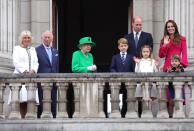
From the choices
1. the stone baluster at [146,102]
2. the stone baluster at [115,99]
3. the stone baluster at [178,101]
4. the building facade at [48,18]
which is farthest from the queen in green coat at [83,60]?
the building facade at [48,18]

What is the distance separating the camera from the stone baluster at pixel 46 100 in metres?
17.5

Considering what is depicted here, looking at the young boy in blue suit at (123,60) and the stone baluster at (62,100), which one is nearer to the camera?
the stone baluster at (62,100)

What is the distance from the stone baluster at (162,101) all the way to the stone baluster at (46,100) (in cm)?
209

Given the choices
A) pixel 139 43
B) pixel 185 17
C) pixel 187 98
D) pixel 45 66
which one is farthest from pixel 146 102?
pixel 185 17

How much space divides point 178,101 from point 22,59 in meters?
3.10

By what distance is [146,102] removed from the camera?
17406 mm

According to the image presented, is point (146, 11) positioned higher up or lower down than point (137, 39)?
higher up

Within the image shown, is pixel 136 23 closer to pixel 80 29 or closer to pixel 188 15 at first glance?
pixel 188 15

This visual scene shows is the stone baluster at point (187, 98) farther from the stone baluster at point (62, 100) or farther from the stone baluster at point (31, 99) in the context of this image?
A: the stone baluster at point (31, 99)

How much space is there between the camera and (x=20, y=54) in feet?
57.8

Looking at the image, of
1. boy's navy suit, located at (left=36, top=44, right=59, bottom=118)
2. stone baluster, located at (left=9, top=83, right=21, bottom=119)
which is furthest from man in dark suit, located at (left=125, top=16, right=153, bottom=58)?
→ stone baluster, located at (left=9, top=83, right=21, bottom=119)

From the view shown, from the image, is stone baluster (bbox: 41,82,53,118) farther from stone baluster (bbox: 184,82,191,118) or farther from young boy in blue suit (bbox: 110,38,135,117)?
stone baluster (bbox: 184,82,191,118)

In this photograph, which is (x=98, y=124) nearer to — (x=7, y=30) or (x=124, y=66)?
(x=124, y=66)

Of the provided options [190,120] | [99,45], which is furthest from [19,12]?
[190,120]
